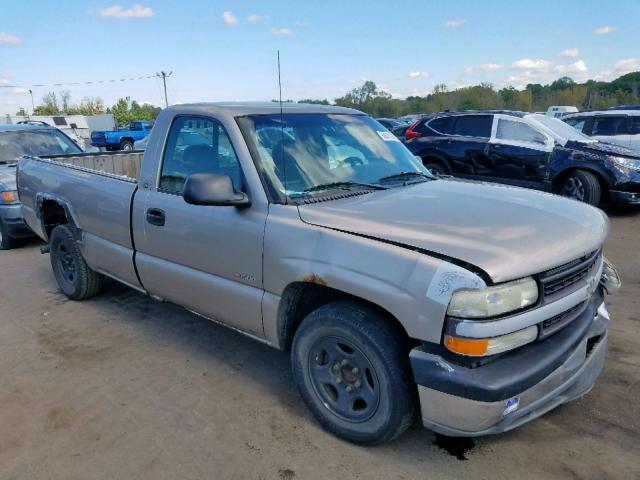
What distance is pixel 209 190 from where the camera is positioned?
278 cm

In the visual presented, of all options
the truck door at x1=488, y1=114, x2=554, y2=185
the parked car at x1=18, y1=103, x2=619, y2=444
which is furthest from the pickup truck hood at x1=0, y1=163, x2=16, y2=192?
the truck door at x1=488, y1=114, x2=554, y2=185

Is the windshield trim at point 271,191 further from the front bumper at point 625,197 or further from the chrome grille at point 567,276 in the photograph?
the front bumper at point 625,197

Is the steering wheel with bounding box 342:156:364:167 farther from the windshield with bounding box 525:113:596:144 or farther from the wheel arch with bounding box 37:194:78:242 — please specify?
the windshield with bounding box 525:113:596:144

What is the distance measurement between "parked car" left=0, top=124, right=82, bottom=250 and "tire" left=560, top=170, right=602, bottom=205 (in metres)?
8.03

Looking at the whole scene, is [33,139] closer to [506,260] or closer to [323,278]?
[323,278]

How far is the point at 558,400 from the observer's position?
252cm

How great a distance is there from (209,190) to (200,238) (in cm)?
58

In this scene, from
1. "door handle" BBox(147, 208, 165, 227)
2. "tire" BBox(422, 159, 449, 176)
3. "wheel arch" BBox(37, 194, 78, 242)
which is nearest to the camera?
"door handle" BBox(147, 208, 165, 227)

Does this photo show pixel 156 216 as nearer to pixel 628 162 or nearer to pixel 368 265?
pixel 368 265

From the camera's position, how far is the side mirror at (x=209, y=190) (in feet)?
9.09

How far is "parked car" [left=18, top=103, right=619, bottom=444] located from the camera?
2215mm

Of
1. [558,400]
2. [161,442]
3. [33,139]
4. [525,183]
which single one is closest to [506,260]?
[558,400]

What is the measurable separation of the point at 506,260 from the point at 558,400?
2.89 ft

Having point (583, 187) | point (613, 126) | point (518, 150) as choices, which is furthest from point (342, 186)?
point (613, 126)
